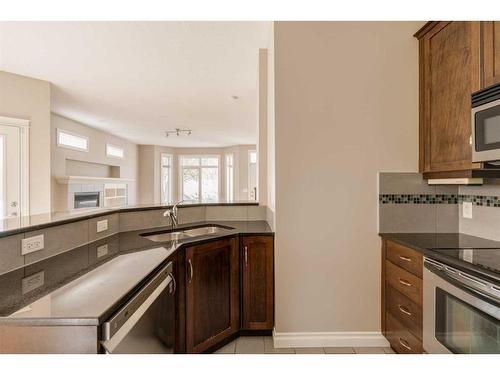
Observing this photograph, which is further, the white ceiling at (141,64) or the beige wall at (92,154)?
the beige wall at (92,154)

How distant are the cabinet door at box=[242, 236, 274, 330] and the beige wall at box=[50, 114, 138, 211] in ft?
15.0

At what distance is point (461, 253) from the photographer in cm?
162

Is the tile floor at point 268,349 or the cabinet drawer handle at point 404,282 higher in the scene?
the cabinet drawer handle at point 404,282

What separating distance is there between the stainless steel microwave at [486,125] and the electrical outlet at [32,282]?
7.26 ft

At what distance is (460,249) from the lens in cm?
173

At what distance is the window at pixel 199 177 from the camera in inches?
432

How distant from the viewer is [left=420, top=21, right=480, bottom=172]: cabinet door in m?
1.78

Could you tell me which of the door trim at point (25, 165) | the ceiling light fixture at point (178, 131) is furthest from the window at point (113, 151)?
the door trim at point (25, 165)

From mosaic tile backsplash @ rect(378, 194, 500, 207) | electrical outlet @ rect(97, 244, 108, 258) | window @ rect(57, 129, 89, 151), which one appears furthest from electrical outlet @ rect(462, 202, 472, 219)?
window @ rect(57, 129, 89, 151)

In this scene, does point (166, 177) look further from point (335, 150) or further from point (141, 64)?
point (335, 150)

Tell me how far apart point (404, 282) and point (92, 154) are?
7.10 metres

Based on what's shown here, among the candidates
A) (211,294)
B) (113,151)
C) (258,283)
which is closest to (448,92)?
(258,283)

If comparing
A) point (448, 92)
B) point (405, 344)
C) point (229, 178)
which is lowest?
point (405, 344)

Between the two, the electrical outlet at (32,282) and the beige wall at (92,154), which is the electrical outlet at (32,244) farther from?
the beige wall at (92,154)
